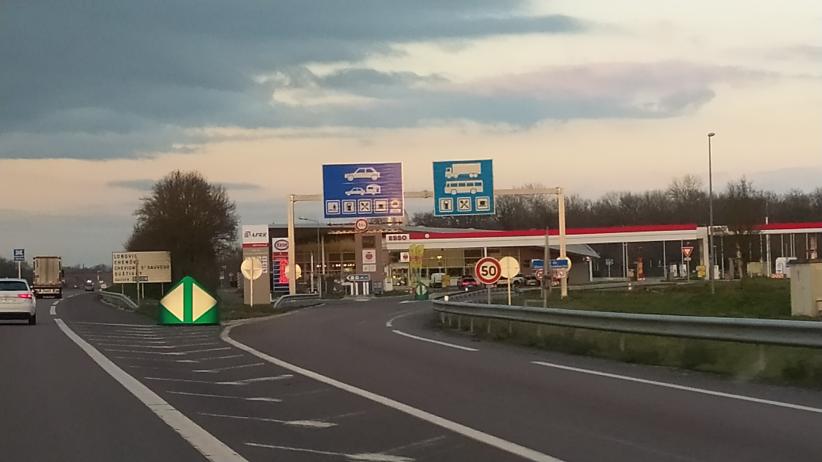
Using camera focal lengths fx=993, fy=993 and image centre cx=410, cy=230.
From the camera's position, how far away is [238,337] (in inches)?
999

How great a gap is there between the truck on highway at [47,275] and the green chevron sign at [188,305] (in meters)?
61.4

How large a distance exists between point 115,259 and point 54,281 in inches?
883

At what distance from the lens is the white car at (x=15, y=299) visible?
104 ft

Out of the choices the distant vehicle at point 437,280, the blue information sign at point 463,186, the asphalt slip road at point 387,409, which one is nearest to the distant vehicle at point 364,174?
the blue information sign at point 463,186

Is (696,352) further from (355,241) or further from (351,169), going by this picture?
(355,241)

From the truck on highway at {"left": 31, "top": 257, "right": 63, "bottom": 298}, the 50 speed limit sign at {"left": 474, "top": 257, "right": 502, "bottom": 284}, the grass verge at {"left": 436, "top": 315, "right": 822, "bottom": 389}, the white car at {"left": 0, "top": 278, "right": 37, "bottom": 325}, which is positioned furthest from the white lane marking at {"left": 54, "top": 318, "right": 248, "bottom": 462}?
the truck on highway at {"left": 31, "top": 257, "right": 63, "bottom": 298}

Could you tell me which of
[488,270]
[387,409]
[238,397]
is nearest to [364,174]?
[488,270]

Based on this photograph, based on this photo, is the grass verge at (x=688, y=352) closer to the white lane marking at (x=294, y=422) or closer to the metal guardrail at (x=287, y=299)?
the white lane marking at (x=294, y=422)

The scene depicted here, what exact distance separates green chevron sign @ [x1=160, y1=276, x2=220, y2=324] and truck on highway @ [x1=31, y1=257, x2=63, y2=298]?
61424 mm

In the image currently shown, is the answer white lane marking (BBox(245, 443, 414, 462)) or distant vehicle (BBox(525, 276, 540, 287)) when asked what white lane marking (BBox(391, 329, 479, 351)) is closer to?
white lane marking (BBox(245, 443, 414, 462))

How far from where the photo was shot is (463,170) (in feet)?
148

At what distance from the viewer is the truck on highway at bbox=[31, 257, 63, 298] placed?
279 feet

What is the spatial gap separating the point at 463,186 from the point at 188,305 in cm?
1974

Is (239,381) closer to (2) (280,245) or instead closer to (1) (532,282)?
(2) (280,245)
